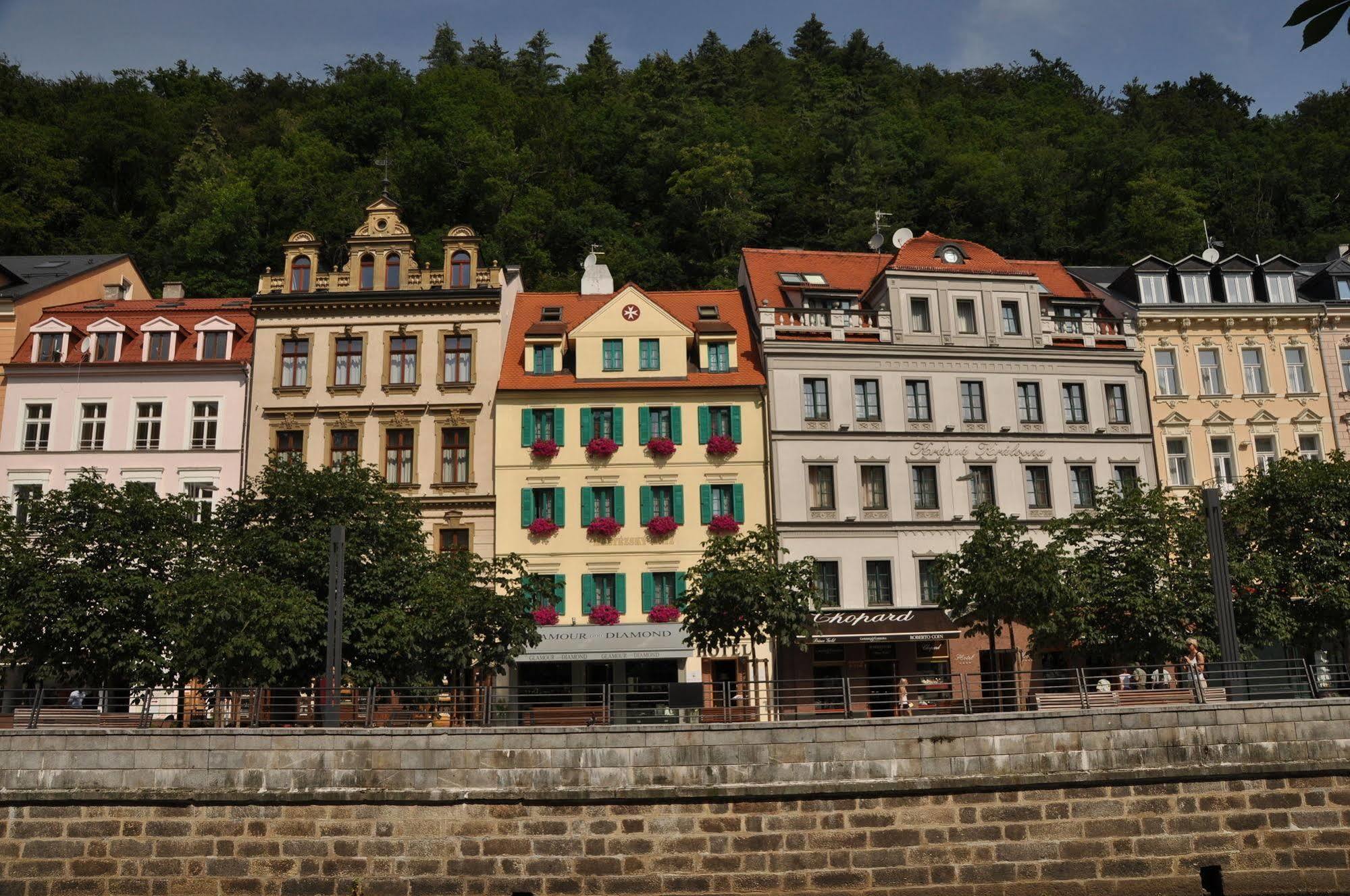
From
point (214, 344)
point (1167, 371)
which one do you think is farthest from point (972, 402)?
point (214, 344)

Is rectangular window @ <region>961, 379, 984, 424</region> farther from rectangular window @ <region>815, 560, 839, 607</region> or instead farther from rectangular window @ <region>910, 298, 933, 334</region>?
rectangular window @ <region>815, 560, 839, 607</region>

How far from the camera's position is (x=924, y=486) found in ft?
119

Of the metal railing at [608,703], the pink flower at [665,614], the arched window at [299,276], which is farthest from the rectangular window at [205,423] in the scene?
the pink flower at [665,614]

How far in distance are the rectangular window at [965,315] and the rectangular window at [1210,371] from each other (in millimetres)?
7516

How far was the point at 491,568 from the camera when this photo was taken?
29094 millimetres

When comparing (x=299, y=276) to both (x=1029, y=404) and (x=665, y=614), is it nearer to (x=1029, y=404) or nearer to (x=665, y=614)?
(x=665, y=614)

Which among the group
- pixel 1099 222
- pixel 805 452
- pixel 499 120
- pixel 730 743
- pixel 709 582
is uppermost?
pixel 499 120

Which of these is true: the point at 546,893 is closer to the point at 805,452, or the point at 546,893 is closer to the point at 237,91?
the point at 805,452

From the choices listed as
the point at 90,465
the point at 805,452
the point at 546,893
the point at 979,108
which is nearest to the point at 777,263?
the point at 805,452

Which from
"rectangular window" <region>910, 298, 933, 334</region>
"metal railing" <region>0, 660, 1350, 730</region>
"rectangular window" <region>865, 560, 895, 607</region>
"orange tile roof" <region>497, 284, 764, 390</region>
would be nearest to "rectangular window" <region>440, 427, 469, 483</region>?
"orange tile roof" <region>497, 284, 764, 390</region>

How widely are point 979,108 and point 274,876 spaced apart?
7107 cm

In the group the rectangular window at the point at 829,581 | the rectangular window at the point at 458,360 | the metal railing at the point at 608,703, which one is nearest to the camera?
the metal railing at the point at 608,703

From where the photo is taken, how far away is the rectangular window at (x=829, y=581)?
34719 millimetres

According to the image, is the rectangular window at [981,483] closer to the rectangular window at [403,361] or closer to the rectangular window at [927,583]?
the rectangular window at [927,583]
